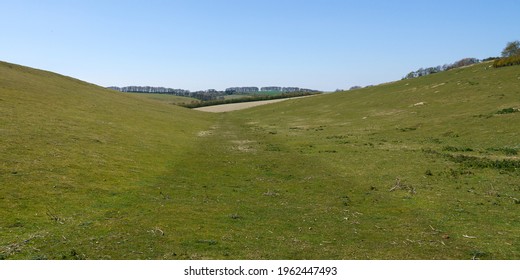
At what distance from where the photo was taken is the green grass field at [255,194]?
1423cm

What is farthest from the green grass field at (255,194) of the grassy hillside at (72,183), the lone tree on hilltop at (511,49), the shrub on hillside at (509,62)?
the lone tree on hilltop at (511,49)

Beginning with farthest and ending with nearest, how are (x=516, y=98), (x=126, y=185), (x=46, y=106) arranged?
(x=516, y=98) < (x=46, y=106) < (x=126, y=185)

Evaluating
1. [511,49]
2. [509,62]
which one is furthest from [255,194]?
[511,49]

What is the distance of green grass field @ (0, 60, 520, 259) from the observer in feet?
46.7

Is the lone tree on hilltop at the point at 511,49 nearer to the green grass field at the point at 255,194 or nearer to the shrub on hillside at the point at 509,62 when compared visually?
the shrub on hillside at the point at 509,62

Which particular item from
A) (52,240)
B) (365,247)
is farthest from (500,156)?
(52,240)

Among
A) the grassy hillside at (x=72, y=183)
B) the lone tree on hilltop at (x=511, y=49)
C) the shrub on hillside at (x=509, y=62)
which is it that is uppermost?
the lone tree on hilltop at (x=511, y=49)

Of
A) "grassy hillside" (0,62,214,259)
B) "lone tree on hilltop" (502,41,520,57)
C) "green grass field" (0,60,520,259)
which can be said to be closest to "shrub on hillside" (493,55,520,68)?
"lone tree on hilltop" (502,41,520,57)

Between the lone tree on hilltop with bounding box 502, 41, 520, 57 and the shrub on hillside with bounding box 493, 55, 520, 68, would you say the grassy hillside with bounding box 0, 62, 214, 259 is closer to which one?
the shrub on hillside with bounding box 493, 55, 520, 68

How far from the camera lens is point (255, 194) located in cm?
2392

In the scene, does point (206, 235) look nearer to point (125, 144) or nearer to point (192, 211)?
point (192, 211)

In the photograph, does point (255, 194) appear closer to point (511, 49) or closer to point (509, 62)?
point (509, 62)

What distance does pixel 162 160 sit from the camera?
35188 millimetres

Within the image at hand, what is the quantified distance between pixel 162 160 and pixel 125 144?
660 centimetres
